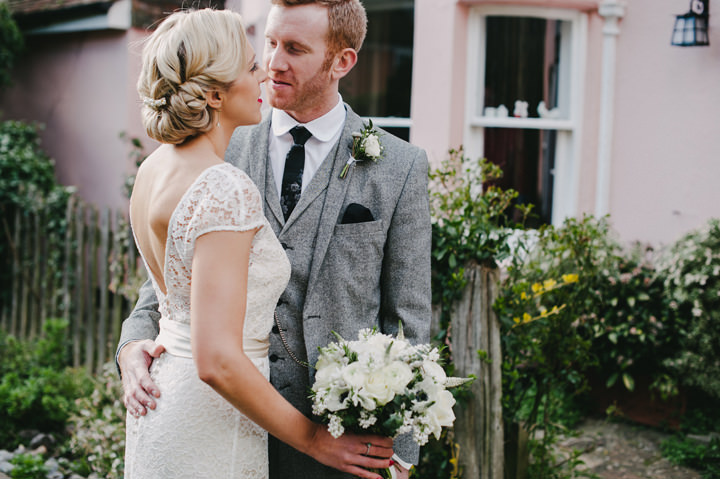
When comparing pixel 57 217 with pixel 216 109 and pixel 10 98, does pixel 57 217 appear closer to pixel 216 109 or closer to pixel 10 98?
pixel 10 98

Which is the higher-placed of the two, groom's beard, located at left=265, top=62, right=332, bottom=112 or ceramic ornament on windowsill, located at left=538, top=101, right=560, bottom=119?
ceramic ornament on windowsill, located at left=538, top=101, right=560, bottom=119

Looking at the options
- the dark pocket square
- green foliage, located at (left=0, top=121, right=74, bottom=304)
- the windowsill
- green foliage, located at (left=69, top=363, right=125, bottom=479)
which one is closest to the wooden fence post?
the dark pocket square

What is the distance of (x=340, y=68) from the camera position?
2.63 metres

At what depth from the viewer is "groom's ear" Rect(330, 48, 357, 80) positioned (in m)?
2.59

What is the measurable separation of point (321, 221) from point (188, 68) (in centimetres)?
69

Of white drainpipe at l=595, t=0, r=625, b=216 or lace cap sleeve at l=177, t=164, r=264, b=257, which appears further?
white drainpipe at l=595, t=0, r=625, b=216

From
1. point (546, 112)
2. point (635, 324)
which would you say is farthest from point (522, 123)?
point (635, 324)

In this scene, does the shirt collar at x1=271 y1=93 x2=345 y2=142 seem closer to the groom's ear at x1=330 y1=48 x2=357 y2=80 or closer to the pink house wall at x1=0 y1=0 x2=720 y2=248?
the groom's ear at x1=330 y1=48 x2=357 y2=80

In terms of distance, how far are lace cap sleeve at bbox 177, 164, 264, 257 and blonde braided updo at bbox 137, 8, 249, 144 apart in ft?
0.58

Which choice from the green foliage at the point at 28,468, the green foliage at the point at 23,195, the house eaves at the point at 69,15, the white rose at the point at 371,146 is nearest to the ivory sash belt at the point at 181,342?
the white rose at the point at 371,146

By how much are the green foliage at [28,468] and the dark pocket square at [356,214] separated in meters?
2.66

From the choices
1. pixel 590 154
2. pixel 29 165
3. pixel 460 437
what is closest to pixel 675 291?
pixel 590 154

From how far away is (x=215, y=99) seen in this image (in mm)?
1992

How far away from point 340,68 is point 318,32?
16 cm
